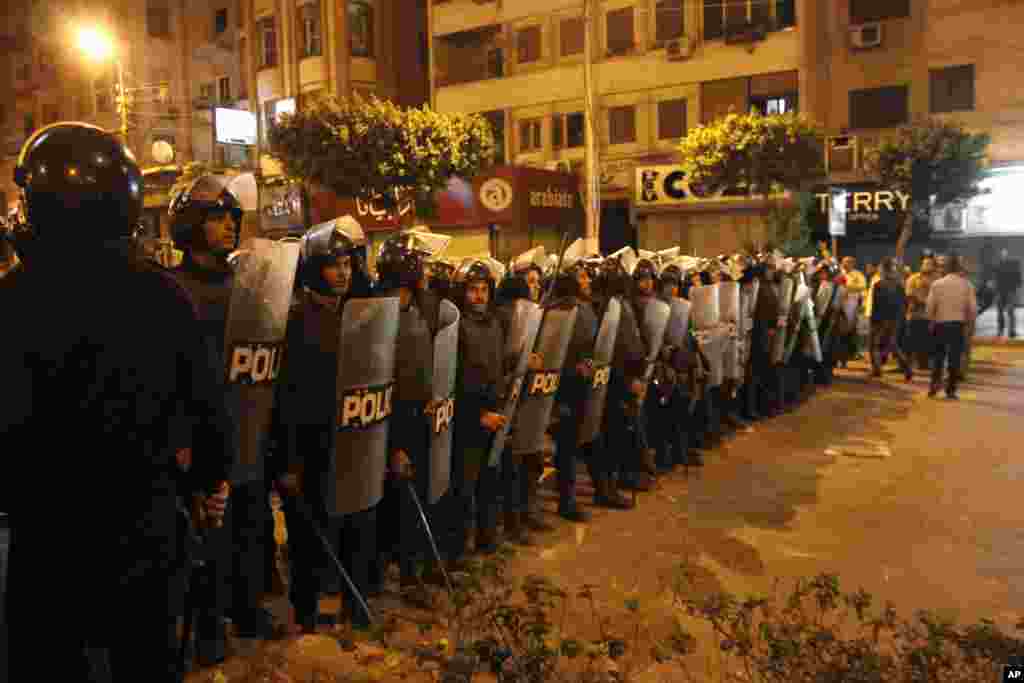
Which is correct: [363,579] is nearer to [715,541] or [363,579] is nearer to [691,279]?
[715,541]

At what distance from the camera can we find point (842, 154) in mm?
24922

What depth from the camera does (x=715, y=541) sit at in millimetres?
5973

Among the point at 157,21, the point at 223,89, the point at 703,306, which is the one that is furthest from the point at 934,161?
the point at 157,21

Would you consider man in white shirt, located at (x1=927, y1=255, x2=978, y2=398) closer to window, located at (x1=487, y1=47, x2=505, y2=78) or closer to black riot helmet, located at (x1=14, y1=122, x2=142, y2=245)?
black riot helmet, located at (x1=14, y1=122, x2=142, y2=245)

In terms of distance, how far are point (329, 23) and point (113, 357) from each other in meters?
31.9

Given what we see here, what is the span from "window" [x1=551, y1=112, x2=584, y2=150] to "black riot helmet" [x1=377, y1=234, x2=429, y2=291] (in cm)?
2390

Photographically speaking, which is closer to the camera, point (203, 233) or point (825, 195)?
point (203, 233)

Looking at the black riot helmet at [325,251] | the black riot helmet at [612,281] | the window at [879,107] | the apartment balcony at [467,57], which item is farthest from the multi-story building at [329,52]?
the black riot helmet at [325,251]

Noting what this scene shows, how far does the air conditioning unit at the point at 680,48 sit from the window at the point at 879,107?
16.8ft

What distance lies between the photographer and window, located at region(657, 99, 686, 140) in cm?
2650

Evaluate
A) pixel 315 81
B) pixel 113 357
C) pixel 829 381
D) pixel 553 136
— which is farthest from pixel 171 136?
pixel 113 357

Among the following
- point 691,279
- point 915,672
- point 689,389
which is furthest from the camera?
point 691,279

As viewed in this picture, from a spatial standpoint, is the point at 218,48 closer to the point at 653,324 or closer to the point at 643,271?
the point at 643,271

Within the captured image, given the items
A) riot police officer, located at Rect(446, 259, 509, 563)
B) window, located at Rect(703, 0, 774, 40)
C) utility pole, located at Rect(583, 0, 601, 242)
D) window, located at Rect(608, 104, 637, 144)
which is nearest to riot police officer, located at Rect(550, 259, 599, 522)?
riot police officer, located at Rect(446, 259, 509, 563)
